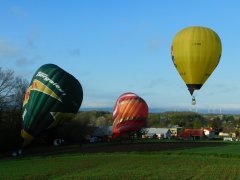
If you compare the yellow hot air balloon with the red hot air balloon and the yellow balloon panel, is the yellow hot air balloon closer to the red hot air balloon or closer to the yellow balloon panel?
the yellow balloon panel

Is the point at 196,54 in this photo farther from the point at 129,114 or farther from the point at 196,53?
the point at 129,114

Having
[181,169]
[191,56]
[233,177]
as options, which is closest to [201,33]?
[191,56]

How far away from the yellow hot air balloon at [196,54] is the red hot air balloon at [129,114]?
21840 mm

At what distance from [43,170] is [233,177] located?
9.69 meters

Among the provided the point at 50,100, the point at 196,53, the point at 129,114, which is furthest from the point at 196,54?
the point at 129,114

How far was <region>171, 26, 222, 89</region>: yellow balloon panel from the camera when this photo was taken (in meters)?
29.5

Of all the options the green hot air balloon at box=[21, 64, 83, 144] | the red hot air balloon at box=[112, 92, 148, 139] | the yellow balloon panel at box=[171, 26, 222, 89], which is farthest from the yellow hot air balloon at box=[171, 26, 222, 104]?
the red hot air balloon at box=[112, 92, 148, 139]

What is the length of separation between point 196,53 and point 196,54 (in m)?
0.07

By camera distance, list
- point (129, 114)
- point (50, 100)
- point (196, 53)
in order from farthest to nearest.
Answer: point (129, 114), point (50, 100), point (196, 53)

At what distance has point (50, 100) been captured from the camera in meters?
32.6

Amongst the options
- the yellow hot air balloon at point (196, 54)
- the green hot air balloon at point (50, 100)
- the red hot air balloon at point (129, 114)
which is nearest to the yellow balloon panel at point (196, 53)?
the yellow hot air balloon at point (196, 54)

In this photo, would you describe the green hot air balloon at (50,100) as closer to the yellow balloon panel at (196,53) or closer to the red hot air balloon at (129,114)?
the yellow balloon panel at (196,53)

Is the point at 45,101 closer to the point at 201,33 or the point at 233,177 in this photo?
the point at 201,33

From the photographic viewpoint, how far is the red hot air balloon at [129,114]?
5188 centimetres
